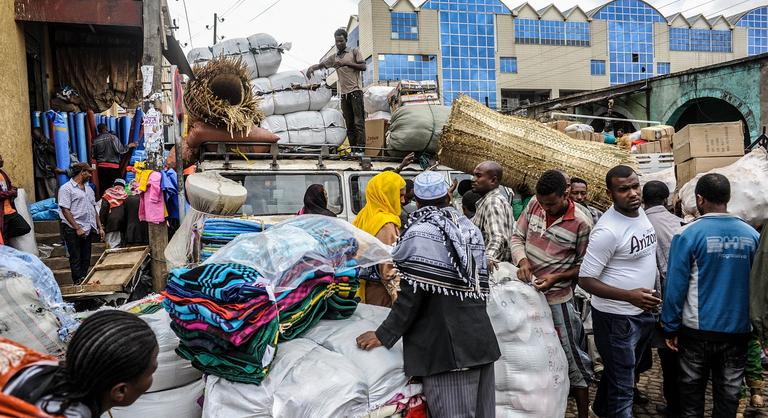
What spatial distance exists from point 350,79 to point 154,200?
3719mm

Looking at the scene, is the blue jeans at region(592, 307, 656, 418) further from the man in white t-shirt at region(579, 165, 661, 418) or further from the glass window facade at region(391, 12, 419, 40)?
the glass window facade at region(391, 12, 419, 40)

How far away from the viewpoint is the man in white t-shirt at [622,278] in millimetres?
3119

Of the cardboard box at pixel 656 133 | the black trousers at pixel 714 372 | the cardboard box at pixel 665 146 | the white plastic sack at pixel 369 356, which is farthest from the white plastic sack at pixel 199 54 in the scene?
the black trousers at pixel 714 372

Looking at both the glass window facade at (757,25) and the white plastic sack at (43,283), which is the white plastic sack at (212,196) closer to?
the white plastic sack at (43,283)

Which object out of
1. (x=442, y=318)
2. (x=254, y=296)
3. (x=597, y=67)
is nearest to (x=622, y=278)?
(x=442, y=318)

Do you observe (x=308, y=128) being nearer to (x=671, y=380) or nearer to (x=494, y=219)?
(x=494, y=219)

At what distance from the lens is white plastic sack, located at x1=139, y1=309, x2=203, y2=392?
289 cm

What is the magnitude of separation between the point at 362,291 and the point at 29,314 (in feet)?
6.38

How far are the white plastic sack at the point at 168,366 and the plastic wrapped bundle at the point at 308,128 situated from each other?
6.77 meters

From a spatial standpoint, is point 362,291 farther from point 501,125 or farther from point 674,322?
point 501,125

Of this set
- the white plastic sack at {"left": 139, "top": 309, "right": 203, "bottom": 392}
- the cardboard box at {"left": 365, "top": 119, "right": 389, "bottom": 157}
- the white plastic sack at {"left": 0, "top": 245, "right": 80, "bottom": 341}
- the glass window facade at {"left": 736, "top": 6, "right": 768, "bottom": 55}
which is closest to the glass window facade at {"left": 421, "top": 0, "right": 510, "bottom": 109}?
the glass window facade at {"left": 736, "top": 6, "right": 768, "bottom": 55}

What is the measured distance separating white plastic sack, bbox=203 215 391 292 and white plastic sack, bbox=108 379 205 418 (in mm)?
840

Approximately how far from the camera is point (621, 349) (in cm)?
321

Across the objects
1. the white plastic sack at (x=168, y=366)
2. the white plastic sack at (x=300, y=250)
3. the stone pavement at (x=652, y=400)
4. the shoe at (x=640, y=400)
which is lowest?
the stone pavement at (x=652, y=400)
